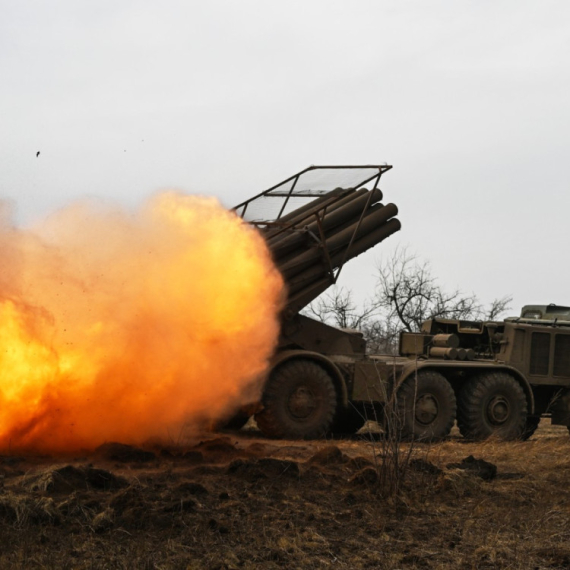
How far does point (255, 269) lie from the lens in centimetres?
1614

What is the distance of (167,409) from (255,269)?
8.94ft

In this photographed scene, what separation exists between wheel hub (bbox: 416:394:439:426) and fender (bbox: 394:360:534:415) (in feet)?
1.64

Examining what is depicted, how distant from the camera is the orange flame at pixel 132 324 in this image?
42.9 ft

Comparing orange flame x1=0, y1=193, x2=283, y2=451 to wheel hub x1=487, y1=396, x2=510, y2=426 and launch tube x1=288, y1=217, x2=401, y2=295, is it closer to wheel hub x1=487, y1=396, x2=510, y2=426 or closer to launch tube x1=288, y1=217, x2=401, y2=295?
launch tube x1=288, y1=217, x2=401, y2=295

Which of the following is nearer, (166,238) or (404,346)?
(166,238)

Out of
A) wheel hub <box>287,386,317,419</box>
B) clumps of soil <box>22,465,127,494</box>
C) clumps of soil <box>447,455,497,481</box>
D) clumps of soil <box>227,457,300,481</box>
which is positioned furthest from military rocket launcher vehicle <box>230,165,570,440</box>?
clumps of soil <box>22,465,127,494</box>

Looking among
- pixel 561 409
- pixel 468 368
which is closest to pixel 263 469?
pixel 468 368

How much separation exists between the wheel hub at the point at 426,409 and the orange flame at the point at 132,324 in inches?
119

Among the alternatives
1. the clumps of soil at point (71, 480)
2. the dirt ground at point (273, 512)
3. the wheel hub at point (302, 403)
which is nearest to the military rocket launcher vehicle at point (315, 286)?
the wheel hub at point (302, 403)

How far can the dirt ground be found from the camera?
862cm

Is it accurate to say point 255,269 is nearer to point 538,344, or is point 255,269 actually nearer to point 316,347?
point 316,347

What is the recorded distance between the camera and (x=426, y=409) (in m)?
17.9

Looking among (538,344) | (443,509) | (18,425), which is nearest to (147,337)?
(18,425)

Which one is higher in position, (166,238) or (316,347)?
(166,238)
